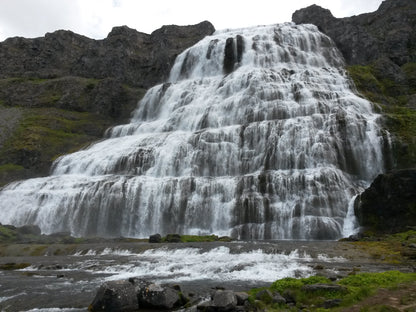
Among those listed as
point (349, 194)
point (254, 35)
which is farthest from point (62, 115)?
point (349, 194)

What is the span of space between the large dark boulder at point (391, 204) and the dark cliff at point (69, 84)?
153ft

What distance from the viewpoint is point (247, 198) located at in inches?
1438

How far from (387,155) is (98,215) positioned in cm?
3109

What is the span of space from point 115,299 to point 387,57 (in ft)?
255

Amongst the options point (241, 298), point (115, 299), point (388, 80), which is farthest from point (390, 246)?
point (388, 80)

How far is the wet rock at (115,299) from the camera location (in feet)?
41.2

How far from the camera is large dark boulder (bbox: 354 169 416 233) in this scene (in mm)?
30703

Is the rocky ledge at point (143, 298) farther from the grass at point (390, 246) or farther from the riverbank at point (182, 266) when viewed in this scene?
the grass at point (390, 246)


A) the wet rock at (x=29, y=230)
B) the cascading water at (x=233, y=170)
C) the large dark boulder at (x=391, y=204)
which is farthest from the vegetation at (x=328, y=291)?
the wet rock at (x=29, y=230)

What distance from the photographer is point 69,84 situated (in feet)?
306

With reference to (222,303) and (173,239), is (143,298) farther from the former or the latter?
(173,239)

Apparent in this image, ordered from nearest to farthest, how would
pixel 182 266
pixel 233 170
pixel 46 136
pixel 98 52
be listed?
pixel 182 266 → pixel 233 170 → pixel 46 136 → pixel 98 52

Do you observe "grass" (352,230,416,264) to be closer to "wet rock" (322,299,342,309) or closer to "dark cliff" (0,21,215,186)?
"wet rock" (322,299,342,309)

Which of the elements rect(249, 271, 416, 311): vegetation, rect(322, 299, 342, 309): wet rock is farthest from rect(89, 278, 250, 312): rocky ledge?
rect(322, 299, 342, 309): wet rock
